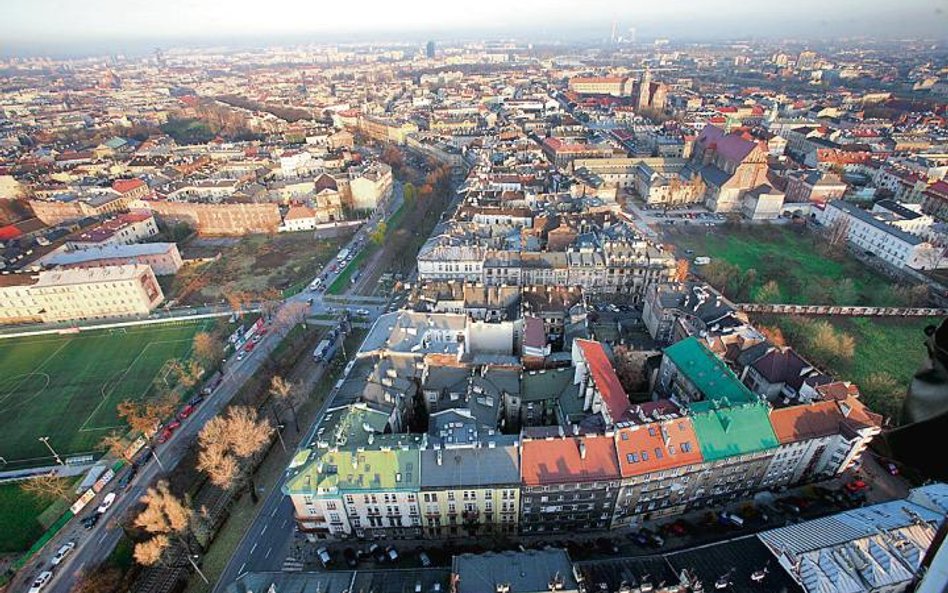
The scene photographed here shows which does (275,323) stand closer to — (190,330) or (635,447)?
(190,330)

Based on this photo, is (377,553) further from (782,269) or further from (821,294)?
(782,269)

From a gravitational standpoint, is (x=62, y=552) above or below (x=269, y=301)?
below

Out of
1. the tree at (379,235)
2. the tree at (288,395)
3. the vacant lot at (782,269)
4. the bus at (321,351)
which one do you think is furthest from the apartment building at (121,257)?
the vacant lot at (782,269)

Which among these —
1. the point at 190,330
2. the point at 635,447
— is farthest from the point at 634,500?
the point at 190,330

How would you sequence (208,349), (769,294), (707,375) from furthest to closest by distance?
(769,294) → (208,349) → (707,375)

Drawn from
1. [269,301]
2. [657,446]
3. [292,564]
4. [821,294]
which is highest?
[657,446]

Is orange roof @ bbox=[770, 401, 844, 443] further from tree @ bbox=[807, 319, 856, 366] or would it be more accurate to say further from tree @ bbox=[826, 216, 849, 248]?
tree @ bbox=[826, 216, 849, 248]

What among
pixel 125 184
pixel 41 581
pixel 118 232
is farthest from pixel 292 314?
pixel 125 184
